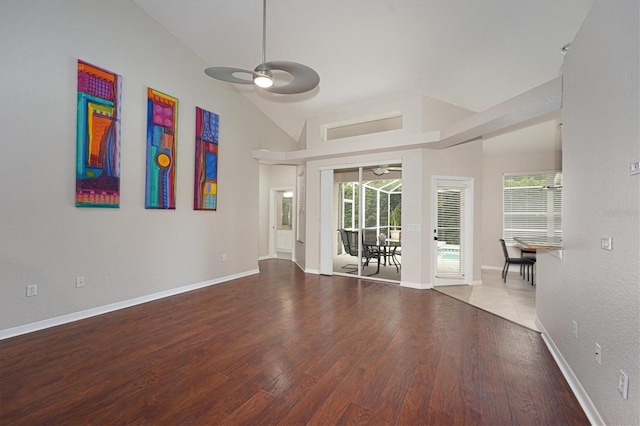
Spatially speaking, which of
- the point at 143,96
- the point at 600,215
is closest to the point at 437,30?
the point at 600,215

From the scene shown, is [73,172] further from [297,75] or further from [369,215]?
[369,215]

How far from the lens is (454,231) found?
5309 mm

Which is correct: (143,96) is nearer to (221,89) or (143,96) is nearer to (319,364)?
(221,89)

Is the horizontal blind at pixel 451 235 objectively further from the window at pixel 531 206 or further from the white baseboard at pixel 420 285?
the window at pixel 531 206

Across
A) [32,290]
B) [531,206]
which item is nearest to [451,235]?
[531,206]

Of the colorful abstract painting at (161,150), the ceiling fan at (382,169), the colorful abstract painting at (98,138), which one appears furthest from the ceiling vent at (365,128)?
the colorful abstract painting at (98,138)

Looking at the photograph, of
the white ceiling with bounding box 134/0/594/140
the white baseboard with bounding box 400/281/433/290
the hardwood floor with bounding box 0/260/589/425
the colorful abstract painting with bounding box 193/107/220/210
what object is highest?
the white ceiling with bounding box 134/0/594/140

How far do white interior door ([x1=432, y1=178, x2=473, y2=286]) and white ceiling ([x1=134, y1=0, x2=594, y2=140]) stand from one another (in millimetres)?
1496

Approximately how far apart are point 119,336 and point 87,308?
38.1 inches

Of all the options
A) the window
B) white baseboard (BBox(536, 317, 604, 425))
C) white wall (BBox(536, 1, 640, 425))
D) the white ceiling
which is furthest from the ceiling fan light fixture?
the window

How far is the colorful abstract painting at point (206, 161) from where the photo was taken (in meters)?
4.86

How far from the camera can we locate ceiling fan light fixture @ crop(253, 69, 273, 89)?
2.87m

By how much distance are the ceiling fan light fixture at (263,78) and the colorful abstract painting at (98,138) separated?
2.14 meters

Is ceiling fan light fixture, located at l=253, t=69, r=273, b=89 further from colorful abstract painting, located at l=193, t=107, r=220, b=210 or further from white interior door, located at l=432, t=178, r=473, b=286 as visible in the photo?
white interior door, located at l=432, t=178, r=473, b=286
